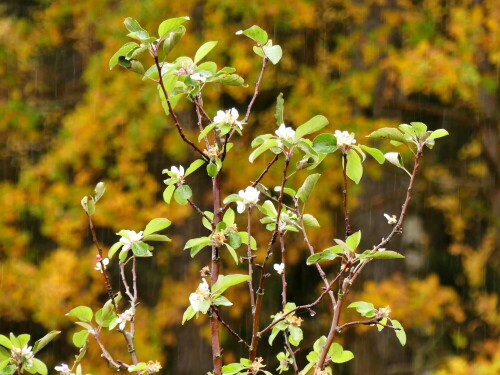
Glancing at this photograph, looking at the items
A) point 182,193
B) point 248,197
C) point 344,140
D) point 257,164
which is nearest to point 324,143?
point 344,140

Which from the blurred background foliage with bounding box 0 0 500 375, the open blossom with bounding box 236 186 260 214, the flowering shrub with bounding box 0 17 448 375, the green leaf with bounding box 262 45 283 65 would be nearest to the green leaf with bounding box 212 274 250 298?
the flowering shrub with bounding box 0 17 448 375

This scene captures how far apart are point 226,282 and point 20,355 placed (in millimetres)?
382

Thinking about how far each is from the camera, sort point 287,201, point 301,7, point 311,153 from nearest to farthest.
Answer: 1. point 311,153
2. point 287,201
3. point 301,7

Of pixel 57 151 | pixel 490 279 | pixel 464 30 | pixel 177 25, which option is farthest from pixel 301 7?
pixel 177 25

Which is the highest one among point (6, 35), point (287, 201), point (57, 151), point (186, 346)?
point (6, 35)

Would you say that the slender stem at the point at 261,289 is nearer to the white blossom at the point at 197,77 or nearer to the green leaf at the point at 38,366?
the white blossom at the point at 197,77

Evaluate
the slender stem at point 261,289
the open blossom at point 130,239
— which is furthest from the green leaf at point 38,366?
the slender stem at point 261,289

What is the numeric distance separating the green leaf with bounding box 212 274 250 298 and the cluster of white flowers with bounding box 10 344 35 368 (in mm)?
338

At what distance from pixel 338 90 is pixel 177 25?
3659 millimetres

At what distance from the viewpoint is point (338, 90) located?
4.54 meters

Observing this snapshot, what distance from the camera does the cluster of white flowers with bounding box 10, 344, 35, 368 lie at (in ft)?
3.52

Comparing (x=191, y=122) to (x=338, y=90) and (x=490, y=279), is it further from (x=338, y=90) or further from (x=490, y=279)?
(x=490, y=279)

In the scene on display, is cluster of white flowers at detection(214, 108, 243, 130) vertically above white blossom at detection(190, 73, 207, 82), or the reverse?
white blossom at detection(190, 73, 207, 82)

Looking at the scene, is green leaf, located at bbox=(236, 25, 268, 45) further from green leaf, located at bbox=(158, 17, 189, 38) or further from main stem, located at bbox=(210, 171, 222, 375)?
main stem, located at bbox=(210, 171, 222, 375)
